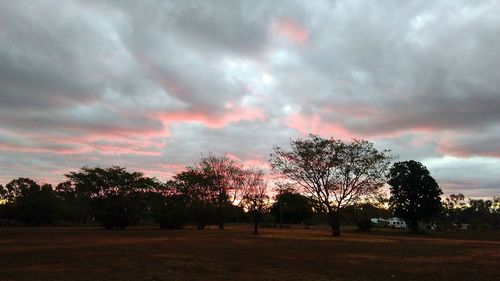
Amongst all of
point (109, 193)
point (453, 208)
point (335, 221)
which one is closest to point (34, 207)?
point (109, 193)

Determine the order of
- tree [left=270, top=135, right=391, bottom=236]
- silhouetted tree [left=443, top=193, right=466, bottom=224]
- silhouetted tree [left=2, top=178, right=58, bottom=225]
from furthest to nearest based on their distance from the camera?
silhouetted tree [left=443, top=193, right=466, bottom=224], silhouetted tree [left=2, top=178, right=58, bottom=225], tree [left=270, top=135, right=391, bottom=236]

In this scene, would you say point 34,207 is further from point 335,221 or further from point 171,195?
point 335,221

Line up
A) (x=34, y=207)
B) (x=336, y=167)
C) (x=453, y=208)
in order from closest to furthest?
(x=336, y=167) < (x=34, y=207) < (x=453, y=208)

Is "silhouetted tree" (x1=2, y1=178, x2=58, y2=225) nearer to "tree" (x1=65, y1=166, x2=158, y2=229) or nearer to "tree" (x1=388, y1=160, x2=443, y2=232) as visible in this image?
"tree" (x1=65, y1=166, x2=158, y2=229)

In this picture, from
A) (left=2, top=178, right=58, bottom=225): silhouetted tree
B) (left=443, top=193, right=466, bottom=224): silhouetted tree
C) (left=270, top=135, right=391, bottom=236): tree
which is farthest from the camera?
(left=443, top=193, right=466, bottom=224): silhouetted tree

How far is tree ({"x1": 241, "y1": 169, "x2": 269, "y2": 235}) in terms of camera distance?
2656 inches

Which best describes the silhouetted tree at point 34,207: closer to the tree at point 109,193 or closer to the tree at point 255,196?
the tree at point 109,193

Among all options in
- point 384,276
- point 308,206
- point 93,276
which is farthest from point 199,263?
point 308,206

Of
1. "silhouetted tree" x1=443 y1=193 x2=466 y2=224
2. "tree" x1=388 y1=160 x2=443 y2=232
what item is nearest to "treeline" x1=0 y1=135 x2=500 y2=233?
"tree" x1=388 y1=160 x2=443 y2=232

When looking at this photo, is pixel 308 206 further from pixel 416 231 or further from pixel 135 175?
pixel 135 175

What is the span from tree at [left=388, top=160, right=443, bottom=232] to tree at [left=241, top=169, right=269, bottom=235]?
25548 mm

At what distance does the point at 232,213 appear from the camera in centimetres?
8362

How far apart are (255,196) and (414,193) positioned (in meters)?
33.1

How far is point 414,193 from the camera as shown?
83.5 meters
